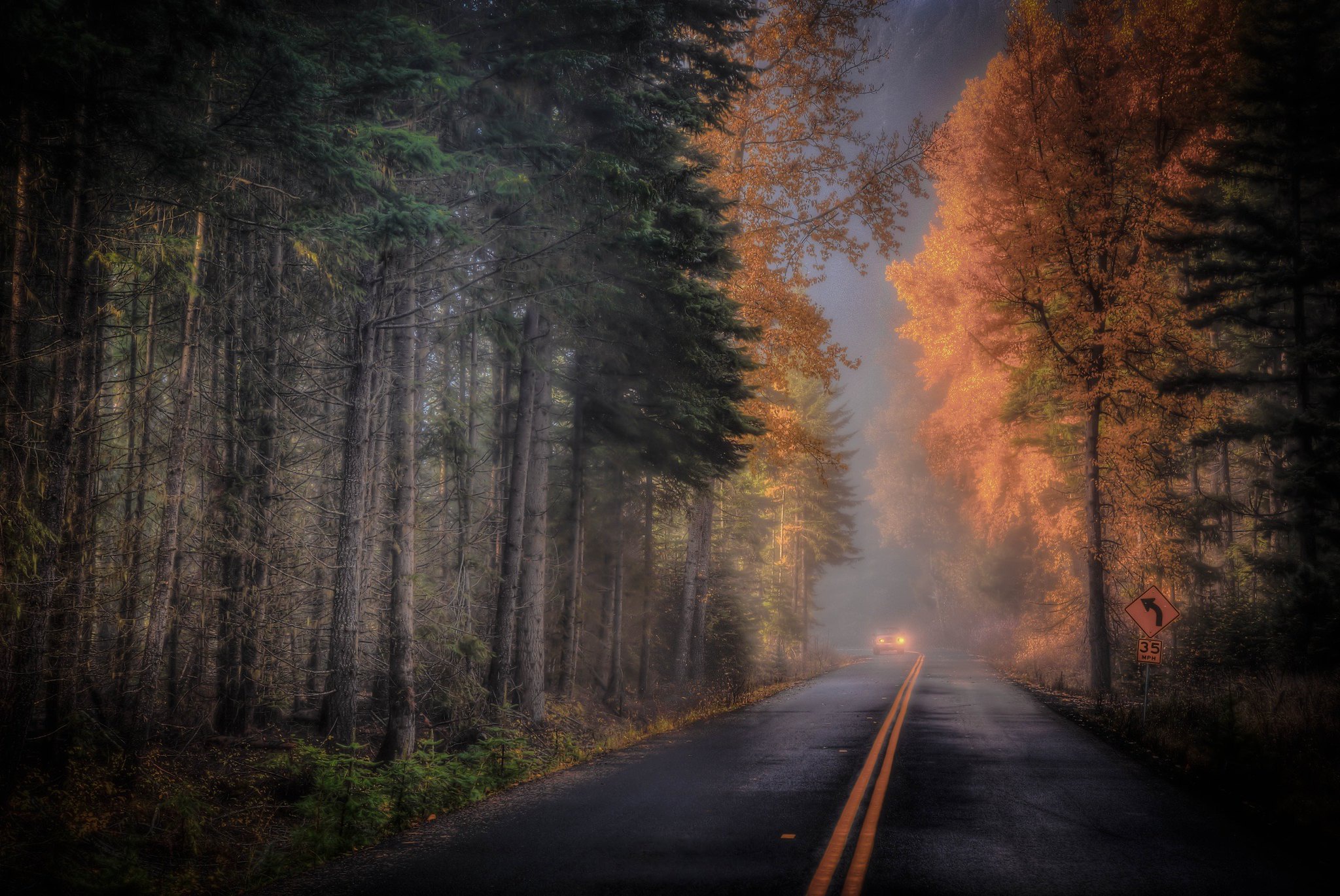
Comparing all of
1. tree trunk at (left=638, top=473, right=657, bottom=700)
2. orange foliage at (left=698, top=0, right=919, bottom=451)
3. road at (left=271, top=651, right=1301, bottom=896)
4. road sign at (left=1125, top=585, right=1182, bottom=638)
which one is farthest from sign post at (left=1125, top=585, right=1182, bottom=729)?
tree trunk at (left=638, top=473, right=657, bottom=700)

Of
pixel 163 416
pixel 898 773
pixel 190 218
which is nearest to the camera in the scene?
pixel 898 773

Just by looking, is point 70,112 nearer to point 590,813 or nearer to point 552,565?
point 590,813

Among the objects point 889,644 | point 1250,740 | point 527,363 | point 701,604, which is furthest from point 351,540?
point 889,644

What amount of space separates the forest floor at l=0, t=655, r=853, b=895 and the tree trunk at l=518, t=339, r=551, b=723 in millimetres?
944

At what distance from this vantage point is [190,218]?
1112 centimetres

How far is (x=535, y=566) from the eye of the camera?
14.4m

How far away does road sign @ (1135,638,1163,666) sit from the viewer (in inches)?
521

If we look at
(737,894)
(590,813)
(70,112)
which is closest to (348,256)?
(70,112)

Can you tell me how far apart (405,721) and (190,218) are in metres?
7.76

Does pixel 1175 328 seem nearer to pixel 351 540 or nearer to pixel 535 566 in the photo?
pixel 535 566

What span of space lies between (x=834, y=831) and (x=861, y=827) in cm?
32

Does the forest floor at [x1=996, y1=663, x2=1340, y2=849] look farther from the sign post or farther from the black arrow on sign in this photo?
the black arrow on sign

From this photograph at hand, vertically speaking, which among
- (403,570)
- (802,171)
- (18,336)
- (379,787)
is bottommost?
(379,787)

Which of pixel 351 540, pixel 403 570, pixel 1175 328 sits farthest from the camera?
pixel 1175 328
